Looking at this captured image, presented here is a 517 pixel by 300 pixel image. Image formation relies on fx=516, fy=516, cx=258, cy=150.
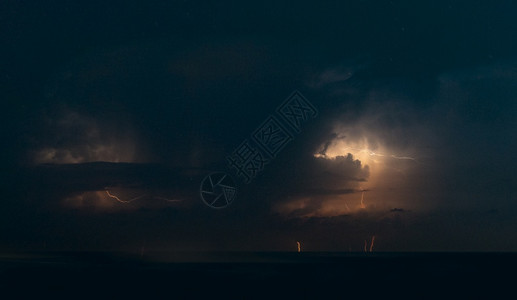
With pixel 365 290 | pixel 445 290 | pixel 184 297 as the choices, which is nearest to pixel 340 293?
pixel 365 290

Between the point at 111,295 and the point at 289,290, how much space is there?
1199cm

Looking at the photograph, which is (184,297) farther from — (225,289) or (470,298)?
(470,298)

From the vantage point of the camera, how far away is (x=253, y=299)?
1192 inches

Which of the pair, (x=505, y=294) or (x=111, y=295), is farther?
(x=505, y=294)

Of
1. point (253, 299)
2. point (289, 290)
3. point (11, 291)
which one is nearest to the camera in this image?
point (253, 299)

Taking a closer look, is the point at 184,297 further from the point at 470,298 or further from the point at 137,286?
the point at 470,298

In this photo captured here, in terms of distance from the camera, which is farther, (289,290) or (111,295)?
(289,290)

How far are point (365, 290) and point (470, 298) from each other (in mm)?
7396

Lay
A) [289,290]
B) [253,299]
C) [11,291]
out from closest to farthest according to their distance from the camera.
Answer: [253,299]
[11,291]
[289,290]

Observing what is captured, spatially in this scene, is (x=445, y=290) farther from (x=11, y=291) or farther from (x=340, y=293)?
(x=11, y=291)

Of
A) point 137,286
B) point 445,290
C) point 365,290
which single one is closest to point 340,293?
point 365,290

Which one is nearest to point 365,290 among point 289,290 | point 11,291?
point 289,290

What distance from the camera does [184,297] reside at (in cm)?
3111

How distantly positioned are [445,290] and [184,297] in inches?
718
